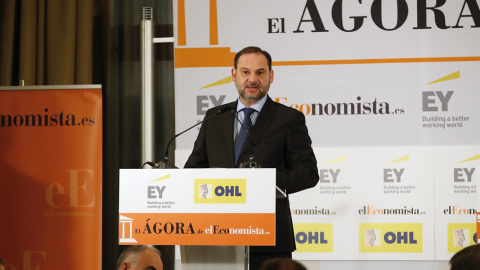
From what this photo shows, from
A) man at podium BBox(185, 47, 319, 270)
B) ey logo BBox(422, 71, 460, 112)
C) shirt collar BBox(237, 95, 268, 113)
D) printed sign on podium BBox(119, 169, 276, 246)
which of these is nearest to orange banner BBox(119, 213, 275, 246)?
printed sign on podium BBox(119, 169, 276, 246)

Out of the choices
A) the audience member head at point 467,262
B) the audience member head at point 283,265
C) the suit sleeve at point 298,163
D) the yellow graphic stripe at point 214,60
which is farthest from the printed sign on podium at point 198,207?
the yellow graphic stripe at point 214,60

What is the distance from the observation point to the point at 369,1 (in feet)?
17.7

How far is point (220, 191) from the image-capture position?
3002 millimetres

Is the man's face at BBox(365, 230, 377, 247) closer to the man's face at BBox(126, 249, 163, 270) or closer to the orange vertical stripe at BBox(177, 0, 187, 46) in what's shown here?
the orange vertical stripe at BBox(177, 0, 187, 46)

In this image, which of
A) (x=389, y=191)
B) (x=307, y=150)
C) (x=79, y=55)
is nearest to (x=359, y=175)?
(x=389, y=191)

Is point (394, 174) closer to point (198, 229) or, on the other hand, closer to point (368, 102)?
point (368, 102)

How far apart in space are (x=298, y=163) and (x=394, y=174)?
1981mm

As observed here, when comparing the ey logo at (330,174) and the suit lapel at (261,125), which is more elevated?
the suit lapel at (261,125)

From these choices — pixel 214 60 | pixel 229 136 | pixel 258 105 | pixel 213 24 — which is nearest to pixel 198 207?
pixel 229 136

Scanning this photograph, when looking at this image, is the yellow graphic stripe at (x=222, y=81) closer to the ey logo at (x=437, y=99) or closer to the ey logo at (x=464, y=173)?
the ey logo at (x=437, y=99)

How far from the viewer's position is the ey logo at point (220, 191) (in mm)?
2990

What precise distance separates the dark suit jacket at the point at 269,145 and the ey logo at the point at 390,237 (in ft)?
6.15

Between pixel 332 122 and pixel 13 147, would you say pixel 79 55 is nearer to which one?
pixel 13 147

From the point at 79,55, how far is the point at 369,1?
2.24 metres
